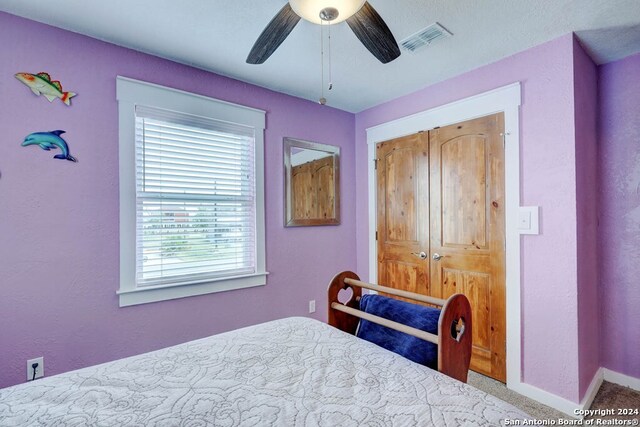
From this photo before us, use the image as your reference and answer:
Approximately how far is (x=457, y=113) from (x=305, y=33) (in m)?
1.41

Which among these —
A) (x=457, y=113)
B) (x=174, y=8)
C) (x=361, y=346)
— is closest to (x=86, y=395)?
(x=361, y=346)

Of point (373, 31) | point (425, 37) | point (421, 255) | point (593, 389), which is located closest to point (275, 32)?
point (373, 31)

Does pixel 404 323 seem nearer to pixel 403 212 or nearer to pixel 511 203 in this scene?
pixel 511 203

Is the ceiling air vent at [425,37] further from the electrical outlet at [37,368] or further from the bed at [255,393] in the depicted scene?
the electrical outlet at [37,368]

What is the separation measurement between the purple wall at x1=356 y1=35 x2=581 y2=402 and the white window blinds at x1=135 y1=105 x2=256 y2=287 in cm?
209

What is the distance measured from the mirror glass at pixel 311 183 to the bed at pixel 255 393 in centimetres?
175

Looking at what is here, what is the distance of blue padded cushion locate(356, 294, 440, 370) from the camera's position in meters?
1.49

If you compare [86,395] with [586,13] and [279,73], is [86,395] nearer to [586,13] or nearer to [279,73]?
[279,73]

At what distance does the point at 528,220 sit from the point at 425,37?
4.60 feet

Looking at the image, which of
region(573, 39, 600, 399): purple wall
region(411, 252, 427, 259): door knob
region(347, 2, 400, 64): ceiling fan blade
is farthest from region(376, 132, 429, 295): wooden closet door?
region(347, 2, 400, 64): ceiling fan blade

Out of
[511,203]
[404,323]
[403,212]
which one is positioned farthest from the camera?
[403,212]

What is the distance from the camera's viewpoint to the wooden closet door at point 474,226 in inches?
93.7

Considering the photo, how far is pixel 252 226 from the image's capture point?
279 cm

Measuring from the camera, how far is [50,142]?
1.91m
